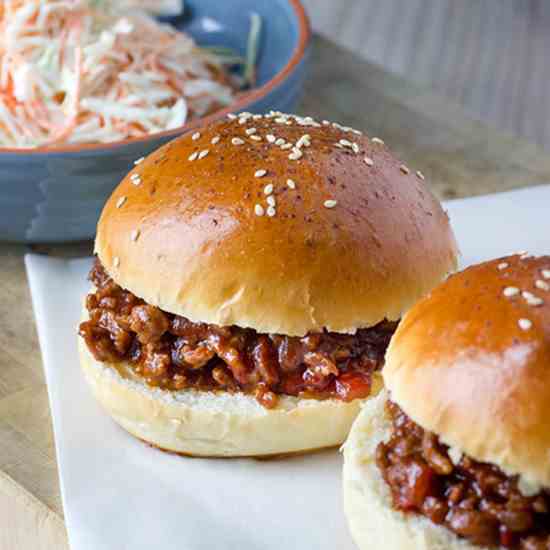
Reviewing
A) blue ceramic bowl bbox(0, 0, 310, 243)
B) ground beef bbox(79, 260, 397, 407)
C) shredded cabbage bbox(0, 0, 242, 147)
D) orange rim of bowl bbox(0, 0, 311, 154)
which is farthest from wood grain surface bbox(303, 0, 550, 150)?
ground beef bbox(79, 260, 397, 407)

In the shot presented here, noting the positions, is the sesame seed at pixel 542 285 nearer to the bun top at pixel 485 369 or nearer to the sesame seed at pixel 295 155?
the bun top at pixel 485 369

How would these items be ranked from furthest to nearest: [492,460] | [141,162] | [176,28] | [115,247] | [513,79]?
[513,79] → [176,28] → [141,162] → [115,247] → [492,460]

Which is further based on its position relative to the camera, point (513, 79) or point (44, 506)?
point (513, 79)

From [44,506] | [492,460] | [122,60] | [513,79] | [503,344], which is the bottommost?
[513,79]

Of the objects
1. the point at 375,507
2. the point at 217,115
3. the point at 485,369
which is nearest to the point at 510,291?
the point at 485,369

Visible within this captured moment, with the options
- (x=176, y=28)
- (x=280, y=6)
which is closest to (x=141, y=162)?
(x=280, y=6)

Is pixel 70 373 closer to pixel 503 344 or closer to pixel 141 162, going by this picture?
pixel 141 162

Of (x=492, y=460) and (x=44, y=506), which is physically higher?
(x=492, y=460)
